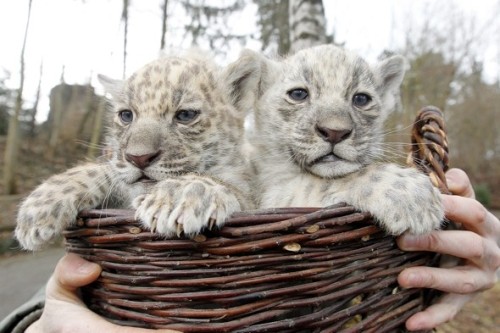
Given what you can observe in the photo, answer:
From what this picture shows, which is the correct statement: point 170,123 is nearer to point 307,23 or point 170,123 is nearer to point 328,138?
point 328,138

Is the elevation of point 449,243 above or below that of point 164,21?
below

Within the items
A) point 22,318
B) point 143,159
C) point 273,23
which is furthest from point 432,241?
point 273,23

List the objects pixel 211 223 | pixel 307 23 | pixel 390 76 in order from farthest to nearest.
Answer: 1. pixel 307 23
2. pixel 390 76
3. pixel 211 223

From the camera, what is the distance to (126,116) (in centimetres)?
208

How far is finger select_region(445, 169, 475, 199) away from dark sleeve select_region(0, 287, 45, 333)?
208 cm

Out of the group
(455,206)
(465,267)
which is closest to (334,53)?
(455,206)

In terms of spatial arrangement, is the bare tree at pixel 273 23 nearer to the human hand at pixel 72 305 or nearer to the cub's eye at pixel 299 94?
the cub's eye at pixel 299 94

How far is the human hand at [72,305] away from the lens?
1.50 metres

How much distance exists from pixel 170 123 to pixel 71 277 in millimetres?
721

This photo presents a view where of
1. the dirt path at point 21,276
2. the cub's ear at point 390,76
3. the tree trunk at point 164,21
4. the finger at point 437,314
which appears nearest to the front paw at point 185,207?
the finger at point 437,314

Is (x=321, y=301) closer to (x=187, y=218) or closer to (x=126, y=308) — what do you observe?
(x=187, y=218)

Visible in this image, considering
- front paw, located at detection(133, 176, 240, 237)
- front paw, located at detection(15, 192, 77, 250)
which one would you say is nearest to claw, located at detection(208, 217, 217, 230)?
front paw, located at detection(133, 176, 240, 237)

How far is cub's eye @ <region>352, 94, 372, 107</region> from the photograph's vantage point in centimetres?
228

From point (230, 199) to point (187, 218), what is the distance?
0.22 meters
